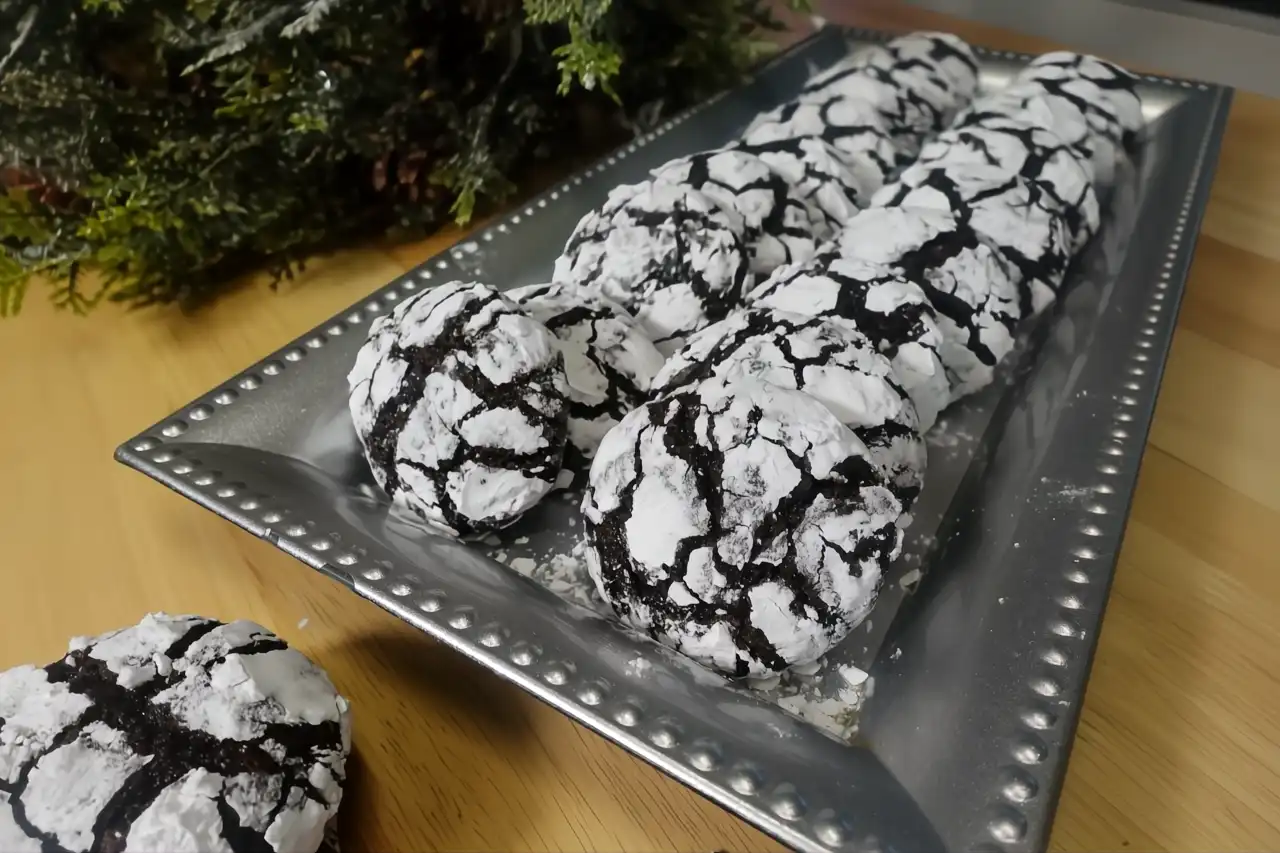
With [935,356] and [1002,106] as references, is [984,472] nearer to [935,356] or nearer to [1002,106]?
[935,356]

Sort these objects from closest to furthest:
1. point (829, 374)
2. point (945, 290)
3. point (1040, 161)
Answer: point (829, 374) → point (945, 290) → point (1040, 161)

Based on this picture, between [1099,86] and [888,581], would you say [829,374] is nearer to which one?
[888,581]

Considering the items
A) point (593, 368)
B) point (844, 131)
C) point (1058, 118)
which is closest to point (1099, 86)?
point (1058, 118)

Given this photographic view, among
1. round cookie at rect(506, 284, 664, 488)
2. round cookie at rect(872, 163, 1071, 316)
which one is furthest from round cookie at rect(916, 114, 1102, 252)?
round cookie at rect(506, 284, 664, 488)

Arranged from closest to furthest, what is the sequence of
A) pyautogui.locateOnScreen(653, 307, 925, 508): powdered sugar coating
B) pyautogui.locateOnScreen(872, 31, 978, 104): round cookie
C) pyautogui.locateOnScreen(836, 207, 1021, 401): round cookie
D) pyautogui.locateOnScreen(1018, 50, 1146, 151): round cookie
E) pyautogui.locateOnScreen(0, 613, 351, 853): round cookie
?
1. pyautogui.locateOnScreen(0, 613, 351, 853): round cookie
2. pyautogui.locateOnScreen(653, 307, 925, 508): powdered sugar coating
3. pyautogui.locateOnScreen(836, 207, 1021, 401): round cookie
4. pyautogui.locateOnScreen(1018, 50, 1146, 151): round cookie
5. pyautogui.locateOnScreen(872, 31, 978, 104): round cookie

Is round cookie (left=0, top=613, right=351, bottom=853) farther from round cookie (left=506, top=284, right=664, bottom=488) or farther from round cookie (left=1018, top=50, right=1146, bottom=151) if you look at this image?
round cookie (left=1018, top=50, right=1146, bottom=151)
